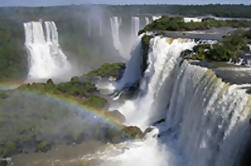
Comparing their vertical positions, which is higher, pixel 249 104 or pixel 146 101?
pixel 249 104

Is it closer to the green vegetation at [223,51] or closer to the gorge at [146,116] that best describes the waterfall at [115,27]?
the gorge at [146,116]

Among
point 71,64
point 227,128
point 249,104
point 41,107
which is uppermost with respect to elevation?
point 249,104

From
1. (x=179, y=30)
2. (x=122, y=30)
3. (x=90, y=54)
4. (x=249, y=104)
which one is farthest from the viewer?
(x=122, y=30)

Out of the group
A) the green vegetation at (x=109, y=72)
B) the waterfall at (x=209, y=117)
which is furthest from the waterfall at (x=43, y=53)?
the waterfall at (x=209, y=117)

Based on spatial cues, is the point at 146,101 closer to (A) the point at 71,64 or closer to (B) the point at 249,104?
(B) the point at 249,104

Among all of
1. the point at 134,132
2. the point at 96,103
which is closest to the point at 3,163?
the point at 134,132

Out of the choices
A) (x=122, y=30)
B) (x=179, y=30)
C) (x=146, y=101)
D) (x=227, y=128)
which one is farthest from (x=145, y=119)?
(x=122, y=30)
